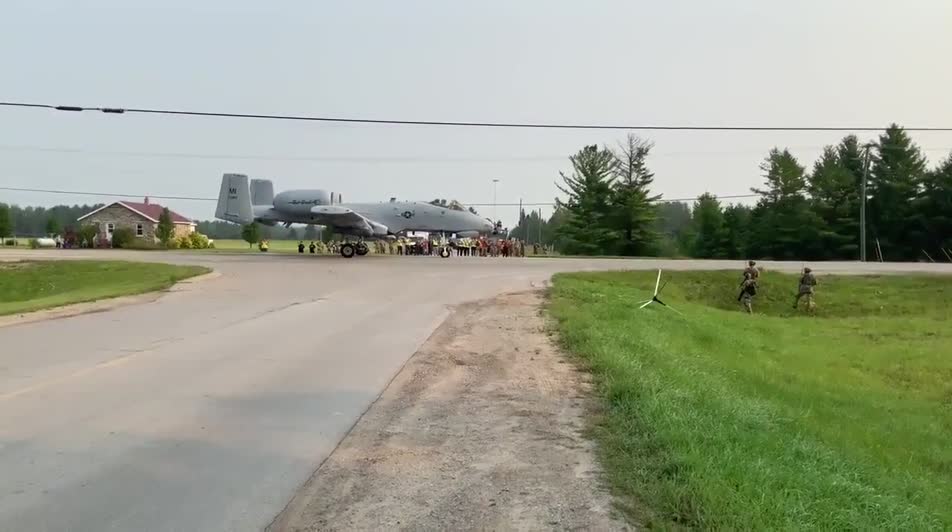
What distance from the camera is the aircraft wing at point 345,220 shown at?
124 feet

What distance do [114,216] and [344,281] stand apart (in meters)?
57.7

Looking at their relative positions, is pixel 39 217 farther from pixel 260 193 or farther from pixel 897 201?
pixel 897 201

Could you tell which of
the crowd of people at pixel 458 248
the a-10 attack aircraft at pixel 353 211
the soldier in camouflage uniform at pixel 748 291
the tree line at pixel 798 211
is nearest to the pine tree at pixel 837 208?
the tree line at pixel 798 211

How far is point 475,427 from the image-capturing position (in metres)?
7.40

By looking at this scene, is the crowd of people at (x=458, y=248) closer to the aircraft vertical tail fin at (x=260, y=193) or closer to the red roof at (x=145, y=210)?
the aircraft vertical tail fin at (x=260, y=193)

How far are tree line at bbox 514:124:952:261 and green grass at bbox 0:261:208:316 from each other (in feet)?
165

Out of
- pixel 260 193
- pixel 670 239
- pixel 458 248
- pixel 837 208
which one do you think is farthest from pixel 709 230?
pixel 260 193

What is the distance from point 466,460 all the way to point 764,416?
155 inches

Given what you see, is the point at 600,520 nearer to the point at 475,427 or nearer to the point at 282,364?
the point at 475,427

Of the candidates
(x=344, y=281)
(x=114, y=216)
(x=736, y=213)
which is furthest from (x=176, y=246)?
(x=736, y=213)

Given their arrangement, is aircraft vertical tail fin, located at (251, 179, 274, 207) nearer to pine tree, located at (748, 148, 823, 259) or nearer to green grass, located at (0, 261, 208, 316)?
green grass, located at (0, 261, 208, 316)

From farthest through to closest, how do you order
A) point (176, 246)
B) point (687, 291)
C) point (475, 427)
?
1. point (176, 246)
2. point (687, 291)
3. point (475, 427)

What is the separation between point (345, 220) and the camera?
38844mm

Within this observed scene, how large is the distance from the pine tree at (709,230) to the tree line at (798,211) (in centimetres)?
11
